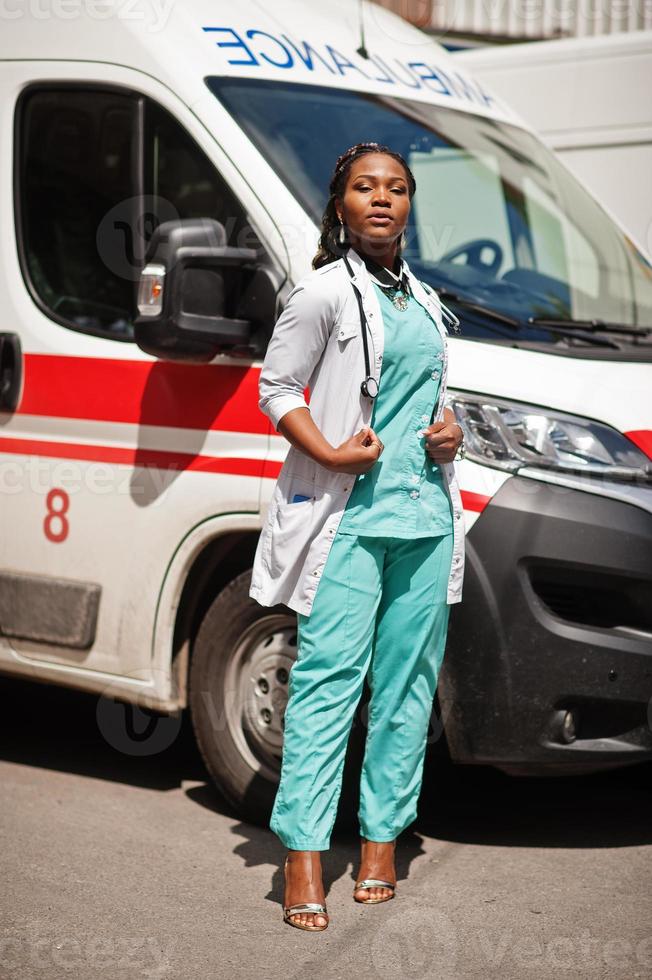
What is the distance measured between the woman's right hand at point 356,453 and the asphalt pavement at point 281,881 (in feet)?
3.88

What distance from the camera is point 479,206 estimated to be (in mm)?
5133

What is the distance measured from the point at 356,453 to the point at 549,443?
614 mm

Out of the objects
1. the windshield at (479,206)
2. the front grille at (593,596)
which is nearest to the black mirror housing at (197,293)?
the windshield at (479,206)

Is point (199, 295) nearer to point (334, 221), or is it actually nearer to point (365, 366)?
point (334, 221)

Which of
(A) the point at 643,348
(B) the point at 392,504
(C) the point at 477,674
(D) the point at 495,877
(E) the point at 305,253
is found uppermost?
(E) the point at 305,253

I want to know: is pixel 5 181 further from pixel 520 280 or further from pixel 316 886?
pixel 316 886

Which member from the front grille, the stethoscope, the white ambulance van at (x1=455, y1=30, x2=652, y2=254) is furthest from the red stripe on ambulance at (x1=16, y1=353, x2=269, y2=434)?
the white ambulance van at (x1=455, y1=30, x2=652, y2=254)

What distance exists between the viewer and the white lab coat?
11.2 feet

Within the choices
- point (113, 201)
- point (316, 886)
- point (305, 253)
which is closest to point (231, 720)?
point (316, 886)

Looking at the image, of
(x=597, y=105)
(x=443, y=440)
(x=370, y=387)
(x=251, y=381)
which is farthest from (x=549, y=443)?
(x=597, y=105)

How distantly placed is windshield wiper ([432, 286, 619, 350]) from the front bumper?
691 mm

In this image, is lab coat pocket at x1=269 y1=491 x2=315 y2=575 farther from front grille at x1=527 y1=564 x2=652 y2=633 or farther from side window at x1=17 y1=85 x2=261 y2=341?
side window at x1=17 y1=85 x2=261 y2=341

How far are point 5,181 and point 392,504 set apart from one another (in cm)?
201

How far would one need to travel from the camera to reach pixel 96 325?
4.68 m
